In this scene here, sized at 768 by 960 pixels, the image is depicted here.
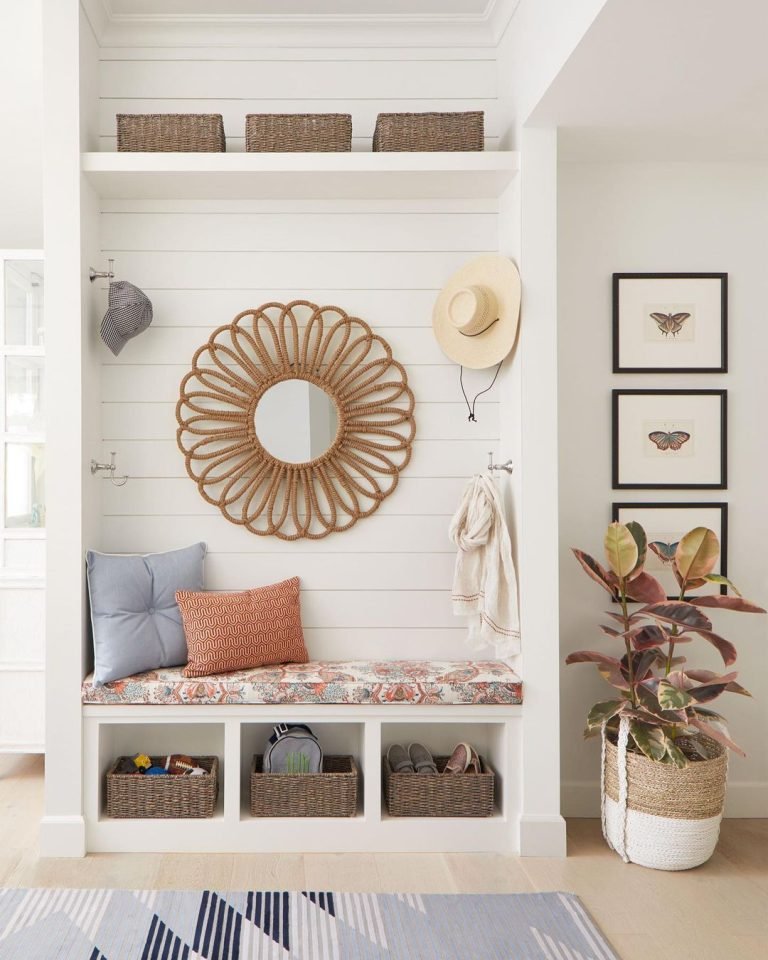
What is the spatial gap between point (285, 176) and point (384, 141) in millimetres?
370

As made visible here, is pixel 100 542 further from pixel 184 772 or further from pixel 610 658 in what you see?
pixel 610 658

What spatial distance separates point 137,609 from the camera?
2965 mm

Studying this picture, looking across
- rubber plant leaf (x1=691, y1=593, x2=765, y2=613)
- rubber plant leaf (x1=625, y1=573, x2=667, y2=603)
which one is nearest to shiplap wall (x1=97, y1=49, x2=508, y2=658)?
rubber plant leaf (x1=625, y1=573, x2=667, y2=603)

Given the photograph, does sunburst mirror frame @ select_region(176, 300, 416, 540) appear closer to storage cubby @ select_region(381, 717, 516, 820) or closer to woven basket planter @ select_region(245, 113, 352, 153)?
woven basket planter @ select_region(245, 113, 352, 153)

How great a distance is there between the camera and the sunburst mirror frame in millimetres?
3184

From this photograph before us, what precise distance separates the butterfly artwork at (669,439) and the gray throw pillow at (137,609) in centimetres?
178

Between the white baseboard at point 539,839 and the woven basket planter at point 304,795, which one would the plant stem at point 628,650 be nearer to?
the white baseboard at point 539,839

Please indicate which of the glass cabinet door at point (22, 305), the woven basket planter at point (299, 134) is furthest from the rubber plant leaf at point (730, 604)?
the glass cabinet door at point (22, 305)

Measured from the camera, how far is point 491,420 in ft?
10.7

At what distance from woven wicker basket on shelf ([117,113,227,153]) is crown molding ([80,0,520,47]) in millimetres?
428

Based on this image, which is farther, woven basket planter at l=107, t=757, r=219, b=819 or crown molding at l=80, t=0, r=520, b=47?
crown molding at l=80, t=0, r=520, b=47

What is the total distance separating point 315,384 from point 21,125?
1.81 meters

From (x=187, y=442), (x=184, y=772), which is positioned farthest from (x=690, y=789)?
(x=187, y=442)

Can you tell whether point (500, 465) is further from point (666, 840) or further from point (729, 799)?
point (729, 799)
